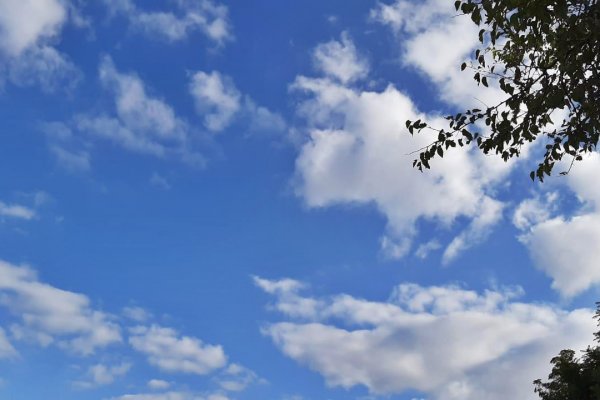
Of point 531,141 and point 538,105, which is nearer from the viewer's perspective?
point 538,105

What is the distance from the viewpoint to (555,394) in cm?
4619

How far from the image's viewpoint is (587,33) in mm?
9188

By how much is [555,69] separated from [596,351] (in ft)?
141

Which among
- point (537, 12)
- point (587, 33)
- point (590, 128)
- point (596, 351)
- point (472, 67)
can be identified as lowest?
point (590, 128)

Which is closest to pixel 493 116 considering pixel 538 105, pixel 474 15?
pixel 538 105

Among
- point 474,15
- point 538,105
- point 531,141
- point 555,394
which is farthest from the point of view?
point 555,394

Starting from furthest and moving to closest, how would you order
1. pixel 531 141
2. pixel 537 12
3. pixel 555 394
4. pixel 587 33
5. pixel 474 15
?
pixel 555 394
pixel 531 141
pixel 587 33
pixel 474 15
pixel 537 12

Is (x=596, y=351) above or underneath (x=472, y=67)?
above

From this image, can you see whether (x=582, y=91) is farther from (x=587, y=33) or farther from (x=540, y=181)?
(x=540, y=181)

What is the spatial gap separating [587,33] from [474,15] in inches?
81.0

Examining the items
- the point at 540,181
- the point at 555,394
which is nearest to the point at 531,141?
the point at 540,181

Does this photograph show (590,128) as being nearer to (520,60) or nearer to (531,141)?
(531,141)

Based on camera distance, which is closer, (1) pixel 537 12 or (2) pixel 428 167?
(1) pixel 537 12

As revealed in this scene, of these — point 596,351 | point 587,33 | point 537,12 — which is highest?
point 596,351
